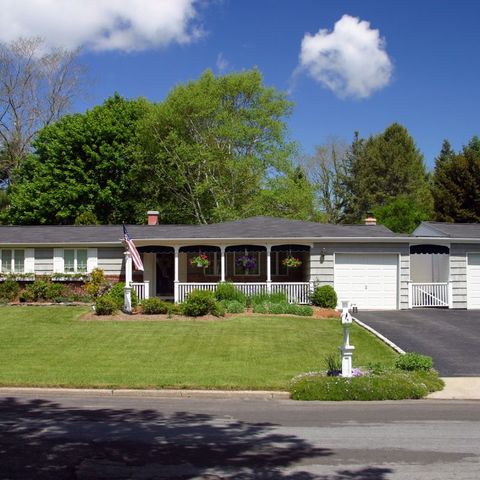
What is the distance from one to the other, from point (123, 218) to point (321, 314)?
1060 inches

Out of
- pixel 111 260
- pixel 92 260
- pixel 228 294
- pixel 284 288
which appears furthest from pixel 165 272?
pixel 284 288

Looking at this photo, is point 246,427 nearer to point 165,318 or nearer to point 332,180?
point 165,318

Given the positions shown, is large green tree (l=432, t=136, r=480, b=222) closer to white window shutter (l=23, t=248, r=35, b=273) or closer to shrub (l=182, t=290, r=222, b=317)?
shrub (l=182, t=290, r=222, b=317)

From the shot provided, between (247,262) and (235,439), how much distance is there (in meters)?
19.7

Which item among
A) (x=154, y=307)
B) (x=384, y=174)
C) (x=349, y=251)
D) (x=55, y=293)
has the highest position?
(x=384, y=174)

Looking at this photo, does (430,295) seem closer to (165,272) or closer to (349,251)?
(349,251)

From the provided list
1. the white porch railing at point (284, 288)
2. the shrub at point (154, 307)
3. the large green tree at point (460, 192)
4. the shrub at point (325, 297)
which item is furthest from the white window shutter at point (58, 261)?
the large green tree at point (460, 192)

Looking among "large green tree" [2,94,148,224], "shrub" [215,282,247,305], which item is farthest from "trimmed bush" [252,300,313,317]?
"large green tree" [2,94,148,224]

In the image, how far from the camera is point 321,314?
21953 millimetres

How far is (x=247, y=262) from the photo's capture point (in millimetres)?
27750

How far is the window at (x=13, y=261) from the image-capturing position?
2756cm

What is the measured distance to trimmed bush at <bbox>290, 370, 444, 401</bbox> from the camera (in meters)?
11.2

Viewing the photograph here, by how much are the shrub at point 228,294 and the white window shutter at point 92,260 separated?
6765mm

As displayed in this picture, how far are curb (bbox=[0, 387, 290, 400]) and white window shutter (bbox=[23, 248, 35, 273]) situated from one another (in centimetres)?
1642
